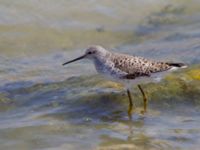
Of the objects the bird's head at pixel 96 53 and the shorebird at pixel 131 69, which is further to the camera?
the bird's head at pixel 96 53

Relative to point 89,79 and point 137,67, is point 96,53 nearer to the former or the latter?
point 137,67

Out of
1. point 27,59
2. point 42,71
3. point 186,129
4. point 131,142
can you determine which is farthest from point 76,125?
point 27,59

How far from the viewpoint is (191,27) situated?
1148 cm

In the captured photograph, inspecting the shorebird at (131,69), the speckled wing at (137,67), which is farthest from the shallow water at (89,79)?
the speckled wing at (137,67)

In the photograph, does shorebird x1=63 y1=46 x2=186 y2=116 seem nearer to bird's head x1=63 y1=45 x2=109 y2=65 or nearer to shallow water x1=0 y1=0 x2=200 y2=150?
bird's head x1=63 y1=45 x2=109 y2=65

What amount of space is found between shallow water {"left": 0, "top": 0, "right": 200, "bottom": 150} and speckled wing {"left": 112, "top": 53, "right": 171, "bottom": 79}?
1.61 feet

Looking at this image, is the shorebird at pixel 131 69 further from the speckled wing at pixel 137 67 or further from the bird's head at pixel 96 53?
the bird's head at pixel 96 53

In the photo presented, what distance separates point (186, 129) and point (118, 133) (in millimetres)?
829

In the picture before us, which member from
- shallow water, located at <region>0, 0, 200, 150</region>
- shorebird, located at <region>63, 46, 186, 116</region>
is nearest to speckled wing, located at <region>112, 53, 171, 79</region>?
shorebird, located at <region>63, 46, 186, 116</region>

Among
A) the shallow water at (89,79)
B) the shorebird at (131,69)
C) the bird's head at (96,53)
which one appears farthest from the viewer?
the bird's head at (96,53)

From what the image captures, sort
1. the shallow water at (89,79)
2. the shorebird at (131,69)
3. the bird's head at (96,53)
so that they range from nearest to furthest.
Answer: the shallow water at (89,79) → the shorebird at (131,69) → the bird's head at (96,53)

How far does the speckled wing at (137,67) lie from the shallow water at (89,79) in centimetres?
49

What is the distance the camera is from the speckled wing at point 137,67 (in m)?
7.44

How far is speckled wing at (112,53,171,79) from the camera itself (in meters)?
7.44
